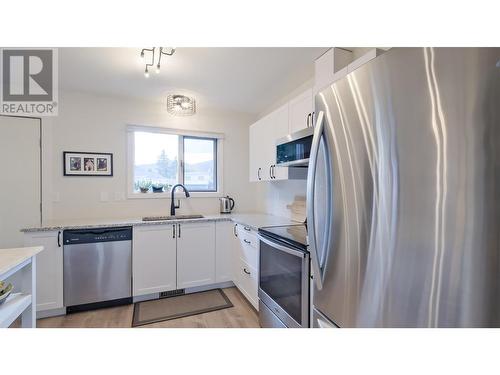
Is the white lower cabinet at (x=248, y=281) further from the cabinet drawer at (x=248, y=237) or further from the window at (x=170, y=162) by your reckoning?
the window at (x=170, y=162)

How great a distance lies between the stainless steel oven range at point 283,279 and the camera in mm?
1394

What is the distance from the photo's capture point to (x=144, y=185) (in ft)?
10.1

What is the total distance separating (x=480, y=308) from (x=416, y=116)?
53 centimetres

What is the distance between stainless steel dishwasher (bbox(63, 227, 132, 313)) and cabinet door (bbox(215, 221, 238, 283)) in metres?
0.96

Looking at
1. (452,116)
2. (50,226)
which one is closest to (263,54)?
(452,116)

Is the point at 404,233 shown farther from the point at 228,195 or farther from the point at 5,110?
the point at 5,110

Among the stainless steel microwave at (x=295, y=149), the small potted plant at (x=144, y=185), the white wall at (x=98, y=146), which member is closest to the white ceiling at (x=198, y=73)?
the white wall at (x=98, y=146)

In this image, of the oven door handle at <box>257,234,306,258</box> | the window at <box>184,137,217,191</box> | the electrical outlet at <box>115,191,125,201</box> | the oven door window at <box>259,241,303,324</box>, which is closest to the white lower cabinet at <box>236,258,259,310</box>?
the oven door window at <box>259,241,303,324</box>

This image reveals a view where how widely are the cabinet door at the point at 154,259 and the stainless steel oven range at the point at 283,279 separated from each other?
3.78 feet

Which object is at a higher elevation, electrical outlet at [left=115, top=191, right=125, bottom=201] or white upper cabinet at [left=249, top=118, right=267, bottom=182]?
white upper cabinet at [left=249, top=118, right=267, bottom=182]

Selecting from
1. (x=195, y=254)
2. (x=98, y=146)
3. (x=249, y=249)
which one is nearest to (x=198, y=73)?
(x=98, y=146)

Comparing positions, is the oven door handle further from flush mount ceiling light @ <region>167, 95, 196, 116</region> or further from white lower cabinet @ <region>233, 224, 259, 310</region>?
flush mount ceiling light @ <region>167, 95, 196, 116</region>

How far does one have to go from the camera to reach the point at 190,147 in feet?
11.0

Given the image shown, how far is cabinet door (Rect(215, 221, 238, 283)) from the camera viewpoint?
9.13ft
